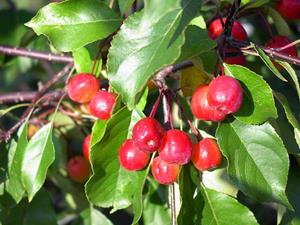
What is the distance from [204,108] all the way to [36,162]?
502 mm

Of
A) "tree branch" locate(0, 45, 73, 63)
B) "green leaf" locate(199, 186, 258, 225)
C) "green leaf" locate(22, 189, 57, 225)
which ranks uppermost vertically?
"tree branch" locate(0, 45, 73, 63)

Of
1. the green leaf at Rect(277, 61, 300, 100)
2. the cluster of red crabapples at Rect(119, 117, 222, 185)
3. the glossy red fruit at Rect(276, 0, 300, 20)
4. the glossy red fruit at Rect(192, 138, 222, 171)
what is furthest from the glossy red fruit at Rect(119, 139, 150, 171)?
the glossy red fruit at Rect(276, 0, 300, 20)

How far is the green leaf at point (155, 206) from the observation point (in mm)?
1677

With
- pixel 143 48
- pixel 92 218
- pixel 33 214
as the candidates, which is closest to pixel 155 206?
pixel 92 218

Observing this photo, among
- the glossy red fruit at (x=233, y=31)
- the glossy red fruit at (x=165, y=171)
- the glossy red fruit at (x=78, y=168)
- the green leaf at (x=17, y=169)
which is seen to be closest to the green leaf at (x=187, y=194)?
the glossy red fruit at (x=165, y=171)

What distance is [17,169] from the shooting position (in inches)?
62.4

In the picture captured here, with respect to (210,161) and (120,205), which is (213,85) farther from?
(120,205)

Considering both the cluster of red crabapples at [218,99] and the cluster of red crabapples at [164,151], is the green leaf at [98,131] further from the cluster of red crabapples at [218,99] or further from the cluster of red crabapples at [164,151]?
the cluster of red crabapples at [218,99]

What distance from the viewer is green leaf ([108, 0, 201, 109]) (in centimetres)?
105

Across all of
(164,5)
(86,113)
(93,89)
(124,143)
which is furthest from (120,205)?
(164,5)

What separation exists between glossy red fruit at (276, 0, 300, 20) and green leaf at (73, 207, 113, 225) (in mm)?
752

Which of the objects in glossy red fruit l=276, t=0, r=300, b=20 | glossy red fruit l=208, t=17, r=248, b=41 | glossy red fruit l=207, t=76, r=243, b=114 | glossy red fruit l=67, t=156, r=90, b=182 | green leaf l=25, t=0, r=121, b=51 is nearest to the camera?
glossy red fruit l=207, t=76, r=243, b=114

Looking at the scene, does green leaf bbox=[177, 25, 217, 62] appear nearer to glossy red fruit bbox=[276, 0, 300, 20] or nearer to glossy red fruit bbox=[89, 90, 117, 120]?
glossy red fruit bbox=[89, 90, 117, 120]

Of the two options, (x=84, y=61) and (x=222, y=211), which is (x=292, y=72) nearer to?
(x=222, y=211)
